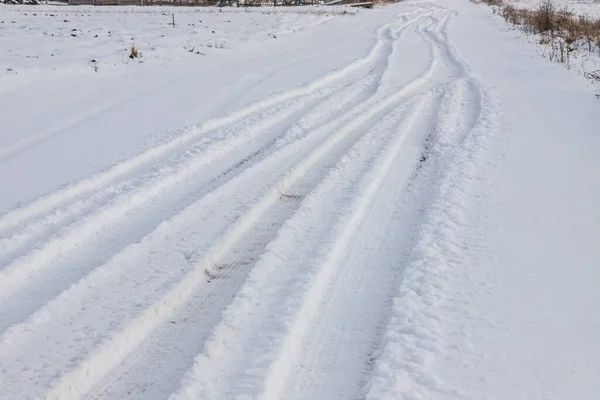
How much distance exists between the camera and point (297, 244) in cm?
398

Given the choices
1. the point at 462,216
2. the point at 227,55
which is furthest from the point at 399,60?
the point at 462,216

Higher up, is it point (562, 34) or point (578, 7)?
point (578, 7)

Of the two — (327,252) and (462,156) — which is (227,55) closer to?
(462,156)

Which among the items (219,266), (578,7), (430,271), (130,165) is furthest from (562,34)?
(578,7)

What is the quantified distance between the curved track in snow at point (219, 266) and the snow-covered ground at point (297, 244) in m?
0.01

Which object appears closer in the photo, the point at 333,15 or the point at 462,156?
the point at 462,156

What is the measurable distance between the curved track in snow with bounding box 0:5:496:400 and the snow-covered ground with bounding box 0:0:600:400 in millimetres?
15

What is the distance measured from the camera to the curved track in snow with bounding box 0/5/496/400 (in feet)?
8.95

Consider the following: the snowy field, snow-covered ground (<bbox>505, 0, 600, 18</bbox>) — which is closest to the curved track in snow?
the snowy field

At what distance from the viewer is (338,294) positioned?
3426mm

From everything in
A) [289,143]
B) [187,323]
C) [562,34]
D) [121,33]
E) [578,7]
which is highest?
[578,7]

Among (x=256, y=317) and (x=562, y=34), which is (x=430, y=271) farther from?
(x=562, y=34)

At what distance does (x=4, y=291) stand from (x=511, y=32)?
20529 millimetres

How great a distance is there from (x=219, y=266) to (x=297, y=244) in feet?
1.86
